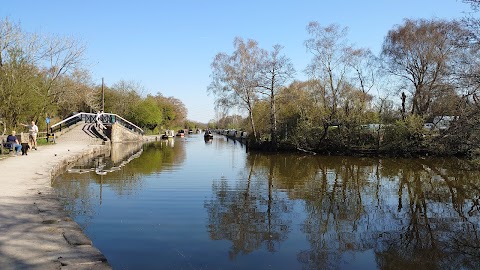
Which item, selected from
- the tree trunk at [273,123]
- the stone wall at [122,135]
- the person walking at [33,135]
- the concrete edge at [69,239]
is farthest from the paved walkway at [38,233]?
the stone wall at [122,135]

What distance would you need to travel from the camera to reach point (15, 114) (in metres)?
24.8

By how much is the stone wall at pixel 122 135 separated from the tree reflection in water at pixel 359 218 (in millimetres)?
27732

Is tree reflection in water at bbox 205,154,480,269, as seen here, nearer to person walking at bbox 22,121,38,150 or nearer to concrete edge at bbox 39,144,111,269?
concrete edge at bbox 39,144,111,269

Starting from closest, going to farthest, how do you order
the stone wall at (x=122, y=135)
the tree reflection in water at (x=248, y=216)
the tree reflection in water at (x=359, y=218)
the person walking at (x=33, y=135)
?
the tree reflection in water at (x=359, y=218) → the tree reflection in water at (x=248, y=216) → the person walking at (x=33, y=135) → the stone wall at (x=122, y=135)

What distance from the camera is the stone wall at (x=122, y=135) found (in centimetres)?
3984

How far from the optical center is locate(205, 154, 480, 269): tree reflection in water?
21.4 ft

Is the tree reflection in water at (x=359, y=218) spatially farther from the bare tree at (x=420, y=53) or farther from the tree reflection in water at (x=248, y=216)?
the bare tree at (x=420, y=53)

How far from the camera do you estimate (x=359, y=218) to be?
350 inches

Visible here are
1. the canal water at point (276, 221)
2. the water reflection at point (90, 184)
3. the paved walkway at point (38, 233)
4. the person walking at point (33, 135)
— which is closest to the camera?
the paved walkway at point (38, 233)

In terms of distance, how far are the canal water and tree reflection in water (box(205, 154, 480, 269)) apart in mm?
24

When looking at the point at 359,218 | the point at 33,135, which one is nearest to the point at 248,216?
the point at 359,218

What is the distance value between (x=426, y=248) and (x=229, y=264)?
3.57 meters

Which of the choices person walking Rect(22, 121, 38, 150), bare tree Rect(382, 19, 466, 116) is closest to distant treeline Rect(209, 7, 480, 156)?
bare tree Rect(382, 19, 466, 116)

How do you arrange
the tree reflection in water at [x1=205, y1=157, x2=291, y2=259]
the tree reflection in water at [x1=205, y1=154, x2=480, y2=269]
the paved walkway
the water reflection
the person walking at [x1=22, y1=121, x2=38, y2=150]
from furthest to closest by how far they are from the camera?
1. the person walking at [x1=22, y1=121, x2=38, y2=150]
2. the water reflection
3. the tree reflection in water at [x1=205, y1=157, x2=291, y2=259]
4. the tree reflection in water at [x1=205, y1=154, x2=480, y2=269]
5. the paved walkway
